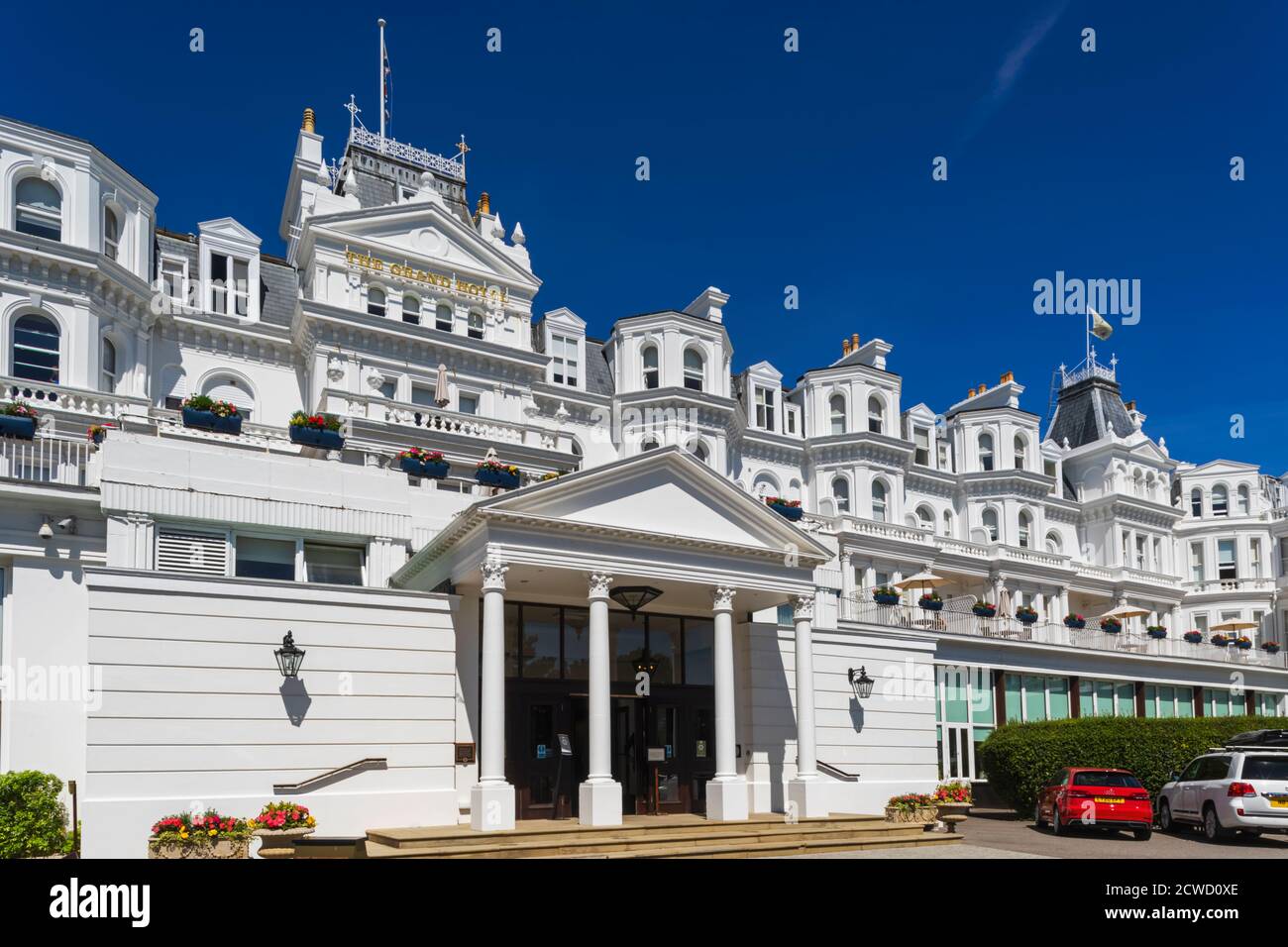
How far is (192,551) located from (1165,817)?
68.3ft

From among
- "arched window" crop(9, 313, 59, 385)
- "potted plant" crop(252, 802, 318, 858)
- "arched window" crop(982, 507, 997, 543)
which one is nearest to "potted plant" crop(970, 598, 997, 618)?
"arched window" crop(982, 507, 997, 543)

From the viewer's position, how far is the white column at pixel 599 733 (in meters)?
18.9

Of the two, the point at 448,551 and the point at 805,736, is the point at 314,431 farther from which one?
the point at 805,736

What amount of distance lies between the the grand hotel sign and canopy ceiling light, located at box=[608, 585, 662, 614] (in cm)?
1687

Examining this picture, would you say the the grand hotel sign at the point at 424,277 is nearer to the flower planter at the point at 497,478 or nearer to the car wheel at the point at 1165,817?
the flower planter at the point at 497,478

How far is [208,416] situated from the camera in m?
23.1

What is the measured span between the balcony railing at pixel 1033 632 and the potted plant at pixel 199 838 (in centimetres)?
1823

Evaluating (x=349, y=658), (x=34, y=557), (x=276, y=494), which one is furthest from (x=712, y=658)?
(x=34, y=557)

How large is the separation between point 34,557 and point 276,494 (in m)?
4.64

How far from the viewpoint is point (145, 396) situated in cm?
2961

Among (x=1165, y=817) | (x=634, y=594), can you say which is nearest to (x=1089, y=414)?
(x=1165, y=817)

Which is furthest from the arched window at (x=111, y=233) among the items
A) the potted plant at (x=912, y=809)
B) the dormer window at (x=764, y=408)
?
the potted plant at (x=912, y=809)
